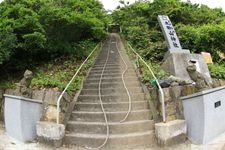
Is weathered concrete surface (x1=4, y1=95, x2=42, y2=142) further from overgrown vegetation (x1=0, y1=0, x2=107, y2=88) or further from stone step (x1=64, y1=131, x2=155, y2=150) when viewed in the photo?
overgrown vegetation (x1=0, y1=0, x2=107, y2=88)

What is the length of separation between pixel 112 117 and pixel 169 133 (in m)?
1.82

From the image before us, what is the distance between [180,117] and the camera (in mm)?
9305

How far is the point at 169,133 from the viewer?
8.48m

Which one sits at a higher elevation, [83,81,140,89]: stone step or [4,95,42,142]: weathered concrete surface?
[83,81,140,89]: stone step

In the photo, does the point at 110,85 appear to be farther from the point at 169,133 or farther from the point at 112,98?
the point at 169,133

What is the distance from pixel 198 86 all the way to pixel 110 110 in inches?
101

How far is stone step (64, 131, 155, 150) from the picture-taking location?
863 cm

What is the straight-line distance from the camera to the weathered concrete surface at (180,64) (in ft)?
37.9

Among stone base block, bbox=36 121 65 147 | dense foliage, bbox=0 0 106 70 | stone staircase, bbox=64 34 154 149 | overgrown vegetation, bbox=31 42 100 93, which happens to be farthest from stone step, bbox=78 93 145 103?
dense foliage, bbox=0 0 106 70

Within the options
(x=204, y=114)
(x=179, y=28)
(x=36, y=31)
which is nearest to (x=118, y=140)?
(x=204, y=114)

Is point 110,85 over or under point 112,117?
over

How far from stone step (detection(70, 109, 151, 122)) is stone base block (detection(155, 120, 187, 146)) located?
1.06m

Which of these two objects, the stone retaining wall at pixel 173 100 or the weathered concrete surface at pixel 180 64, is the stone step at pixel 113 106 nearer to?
the stone retaining wall at pixel 173 100

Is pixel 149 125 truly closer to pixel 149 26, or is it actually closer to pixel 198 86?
pixel 198 86
